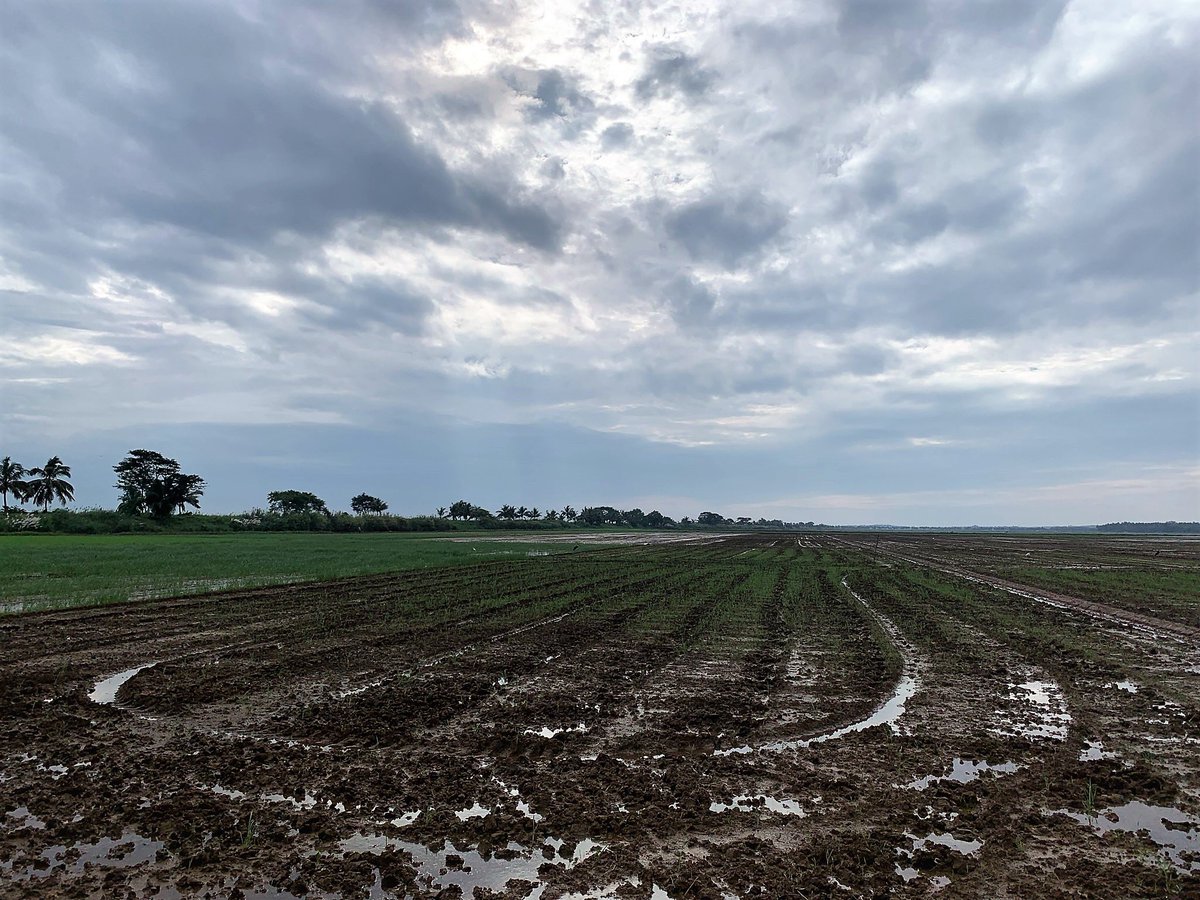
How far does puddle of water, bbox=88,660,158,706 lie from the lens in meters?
8.54

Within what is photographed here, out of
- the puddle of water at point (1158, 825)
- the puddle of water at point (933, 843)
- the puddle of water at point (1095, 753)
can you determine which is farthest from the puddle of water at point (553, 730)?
the puddle of water at point (1095, 753)

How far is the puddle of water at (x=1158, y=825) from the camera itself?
4754 mm

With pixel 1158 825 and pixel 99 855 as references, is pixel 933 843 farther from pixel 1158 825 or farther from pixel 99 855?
pixel 99 855

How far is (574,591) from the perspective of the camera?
21.3 m

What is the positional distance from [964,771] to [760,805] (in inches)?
91.9

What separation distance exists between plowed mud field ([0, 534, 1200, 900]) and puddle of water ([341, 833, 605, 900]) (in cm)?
2

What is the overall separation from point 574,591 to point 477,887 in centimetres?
1714

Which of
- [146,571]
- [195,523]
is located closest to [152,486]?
[195,523]

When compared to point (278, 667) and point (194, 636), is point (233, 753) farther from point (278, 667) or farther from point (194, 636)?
point (194, 636)

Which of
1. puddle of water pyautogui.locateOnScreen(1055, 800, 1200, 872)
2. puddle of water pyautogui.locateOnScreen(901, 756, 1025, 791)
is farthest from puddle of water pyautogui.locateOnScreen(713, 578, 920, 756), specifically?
puddle of water pyautogui.locateOnScreen(1055, 800, 1200, 872)

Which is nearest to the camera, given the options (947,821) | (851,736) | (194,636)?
(947,821)

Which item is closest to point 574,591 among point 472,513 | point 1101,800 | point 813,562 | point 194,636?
point 194,636

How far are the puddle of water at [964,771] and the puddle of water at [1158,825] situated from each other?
2.75 feet

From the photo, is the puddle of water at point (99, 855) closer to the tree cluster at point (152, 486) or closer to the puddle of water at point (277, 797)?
the puddle of water at point (277, 797)
